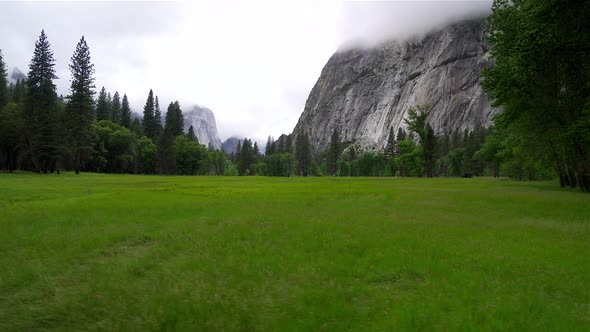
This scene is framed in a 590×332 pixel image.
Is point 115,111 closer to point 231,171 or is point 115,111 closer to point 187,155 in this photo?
point 187,155

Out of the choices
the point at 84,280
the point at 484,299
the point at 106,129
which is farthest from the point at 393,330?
the point at 106,129

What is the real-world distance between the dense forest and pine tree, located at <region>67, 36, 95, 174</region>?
6.8 inches

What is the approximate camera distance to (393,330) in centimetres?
590

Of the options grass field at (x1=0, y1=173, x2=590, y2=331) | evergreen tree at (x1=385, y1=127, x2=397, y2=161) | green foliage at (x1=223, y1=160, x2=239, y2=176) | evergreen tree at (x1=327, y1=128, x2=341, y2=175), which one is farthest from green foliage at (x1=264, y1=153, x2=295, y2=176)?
grass field at (x1=0, y1=173, x2=590, y2=331)

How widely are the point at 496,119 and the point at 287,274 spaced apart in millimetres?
40794

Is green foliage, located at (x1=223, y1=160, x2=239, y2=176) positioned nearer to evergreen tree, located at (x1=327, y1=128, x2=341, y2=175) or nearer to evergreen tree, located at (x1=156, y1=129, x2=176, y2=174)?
evergreen tree, located at (x1=327, y1=128, x2=341, y2=175)

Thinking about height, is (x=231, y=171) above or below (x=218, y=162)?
below

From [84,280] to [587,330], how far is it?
32.9 feet

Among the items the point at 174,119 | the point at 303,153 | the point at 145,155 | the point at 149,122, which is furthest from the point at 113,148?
the point at 303,153

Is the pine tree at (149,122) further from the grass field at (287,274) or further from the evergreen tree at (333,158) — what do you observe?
the grass field at (287,274)

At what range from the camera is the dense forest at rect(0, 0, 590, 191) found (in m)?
26.3

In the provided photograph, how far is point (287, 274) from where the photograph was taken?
8.62 metres

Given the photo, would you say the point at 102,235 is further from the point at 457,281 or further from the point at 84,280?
the point at 457,281

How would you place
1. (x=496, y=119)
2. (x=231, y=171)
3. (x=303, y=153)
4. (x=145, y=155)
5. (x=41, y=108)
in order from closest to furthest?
(x=496, y=119) → (x=41, y=108) → (x=145, y=155) → (x=231, y=171) → (x=303, y=153)
